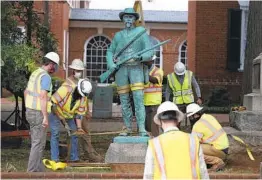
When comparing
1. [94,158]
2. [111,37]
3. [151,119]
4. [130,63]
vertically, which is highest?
[111,37]

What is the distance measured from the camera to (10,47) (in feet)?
31.8

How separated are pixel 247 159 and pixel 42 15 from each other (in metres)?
6.59

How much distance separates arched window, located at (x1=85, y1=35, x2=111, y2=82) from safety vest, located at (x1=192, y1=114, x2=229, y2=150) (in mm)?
26339

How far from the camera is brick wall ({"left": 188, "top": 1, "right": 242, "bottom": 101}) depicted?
22.8 meters

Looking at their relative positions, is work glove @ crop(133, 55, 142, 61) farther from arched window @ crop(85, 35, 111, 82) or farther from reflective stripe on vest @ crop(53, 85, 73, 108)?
arched window @ crop(85, 35, 111, 82)

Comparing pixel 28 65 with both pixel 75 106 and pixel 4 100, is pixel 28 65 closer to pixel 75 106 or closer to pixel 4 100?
pixel 75 106

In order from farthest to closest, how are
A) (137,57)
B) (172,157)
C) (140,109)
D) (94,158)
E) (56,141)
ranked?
(94,158) < (56,141) < (140,109) < (137,57) < (172,157)

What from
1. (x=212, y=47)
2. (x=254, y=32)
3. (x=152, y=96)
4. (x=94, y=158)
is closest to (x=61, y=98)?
(x=94, y=158)

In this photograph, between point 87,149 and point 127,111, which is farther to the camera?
point 87,149

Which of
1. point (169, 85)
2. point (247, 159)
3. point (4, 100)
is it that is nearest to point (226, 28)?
point (4, 100)

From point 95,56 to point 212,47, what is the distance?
13.4m

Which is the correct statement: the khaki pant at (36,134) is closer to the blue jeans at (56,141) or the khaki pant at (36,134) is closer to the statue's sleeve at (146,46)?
the blue jeans at (56,141)

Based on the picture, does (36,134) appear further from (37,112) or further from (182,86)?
(182,86)

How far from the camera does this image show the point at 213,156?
350 inches
